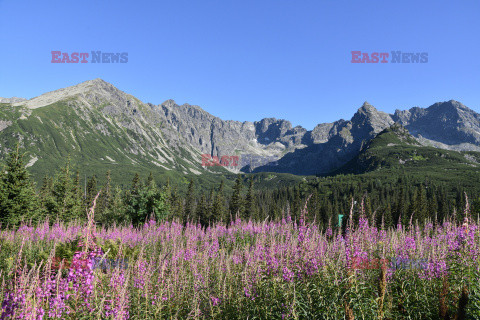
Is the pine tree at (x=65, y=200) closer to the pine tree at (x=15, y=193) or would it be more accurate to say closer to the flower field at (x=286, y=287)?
the pine tree at (x=15, y=193)

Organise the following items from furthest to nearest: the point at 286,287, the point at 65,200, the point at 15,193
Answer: the point at 65,200 < the point at 15,193 < the point at 286,287

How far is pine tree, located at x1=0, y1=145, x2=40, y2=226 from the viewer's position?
2520cm

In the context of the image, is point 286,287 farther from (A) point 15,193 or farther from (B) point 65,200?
(B) point 65,200

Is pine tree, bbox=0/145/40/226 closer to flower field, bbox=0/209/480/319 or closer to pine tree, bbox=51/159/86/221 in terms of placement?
pine tree, bbox=51/159/86/221

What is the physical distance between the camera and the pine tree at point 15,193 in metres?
25.2

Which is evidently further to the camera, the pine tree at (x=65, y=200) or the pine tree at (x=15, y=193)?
the pine tree at (x=65, y=200)

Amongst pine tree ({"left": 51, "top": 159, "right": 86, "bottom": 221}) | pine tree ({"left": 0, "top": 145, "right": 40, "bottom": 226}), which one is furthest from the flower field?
pine tree ({"left": 51, "top": 159, "right": 86, "bottom": 221})

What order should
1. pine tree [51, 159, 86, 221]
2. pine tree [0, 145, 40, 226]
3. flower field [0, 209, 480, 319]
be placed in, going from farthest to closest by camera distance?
pine tree [51, 159, 86, 221] → pine tree [0, 145, 40, 226] → flower field [0, 209, 480, 319]

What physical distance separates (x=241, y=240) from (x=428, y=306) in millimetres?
11636

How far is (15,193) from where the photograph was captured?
25953 mm

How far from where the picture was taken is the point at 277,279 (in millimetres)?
5484

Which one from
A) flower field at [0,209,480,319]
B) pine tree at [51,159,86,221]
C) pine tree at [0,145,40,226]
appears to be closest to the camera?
flower field at [0,209,480,319]

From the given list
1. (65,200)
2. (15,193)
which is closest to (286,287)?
(15,193)

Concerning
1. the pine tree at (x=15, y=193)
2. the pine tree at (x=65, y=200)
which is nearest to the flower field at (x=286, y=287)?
the pine tree at (x=15, y=193)
